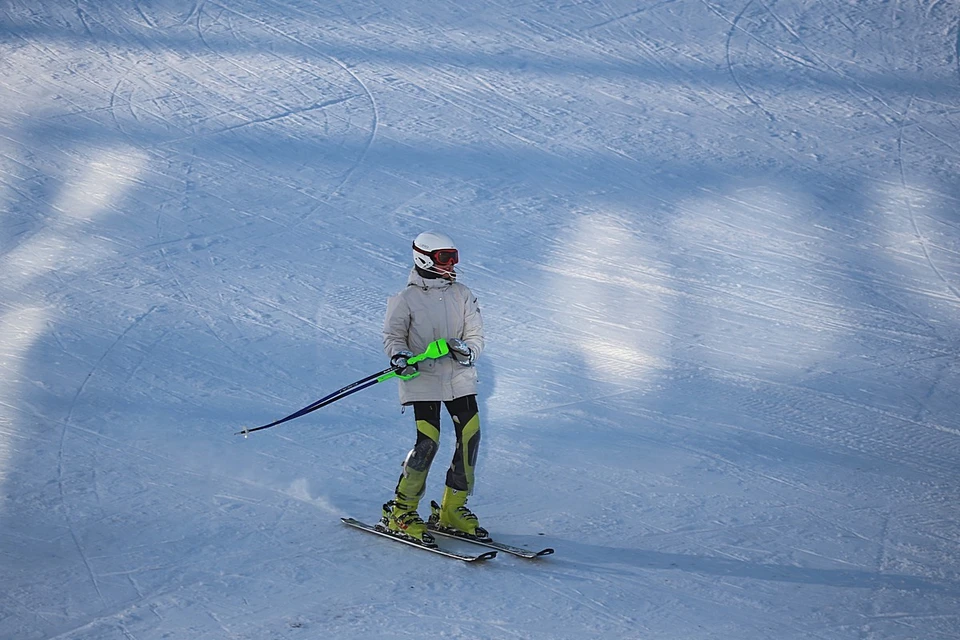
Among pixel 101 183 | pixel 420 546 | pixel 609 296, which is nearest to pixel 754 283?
pixel 609 296

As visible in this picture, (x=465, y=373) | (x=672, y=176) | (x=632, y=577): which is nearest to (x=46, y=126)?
(x=672, y=176)

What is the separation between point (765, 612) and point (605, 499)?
53.7 inches

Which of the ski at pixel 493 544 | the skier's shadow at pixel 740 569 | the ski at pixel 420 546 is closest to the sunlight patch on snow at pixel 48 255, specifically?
the ski at pixel 420 546

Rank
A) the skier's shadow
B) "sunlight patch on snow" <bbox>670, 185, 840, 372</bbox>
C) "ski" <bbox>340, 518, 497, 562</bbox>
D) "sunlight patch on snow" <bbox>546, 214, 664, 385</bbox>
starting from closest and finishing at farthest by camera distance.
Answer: the skier's shadow < "ski" <bbox>340, 518, 497, 562</bbox> < "sunlight patch on snow" <bbox>546, 214, 664, 385</bbox> < "sunlight patch on snow" <bbox>670, 185, 840, 372</bbox>

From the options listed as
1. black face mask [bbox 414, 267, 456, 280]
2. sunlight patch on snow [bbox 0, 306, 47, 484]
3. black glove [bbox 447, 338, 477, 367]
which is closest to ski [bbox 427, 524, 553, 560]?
black glove [bbox 447, 338, 477, 367]

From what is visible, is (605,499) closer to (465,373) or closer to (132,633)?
(465,373)

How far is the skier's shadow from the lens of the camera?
457 centimetres

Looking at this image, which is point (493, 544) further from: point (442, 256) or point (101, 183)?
point (101, 183)

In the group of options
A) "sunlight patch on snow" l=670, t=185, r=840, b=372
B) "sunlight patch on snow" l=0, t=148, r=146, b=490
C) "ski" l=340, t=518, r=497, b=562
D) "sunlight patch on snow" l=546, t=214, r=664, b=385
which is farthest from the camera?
"sunlight patch on snow" l=670, t=185, r=840, b=372

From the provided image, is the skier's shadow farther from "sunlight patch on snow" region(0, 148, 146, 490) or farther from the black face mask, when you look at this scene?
"sunlight patch on snow" region(0, 148, 146, 490)

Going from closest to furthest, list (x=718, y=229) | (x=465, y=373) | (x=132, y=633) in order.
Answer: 1. (x=132, y=633)
2. (x=465, y=373)
3. (x=718, y=229)

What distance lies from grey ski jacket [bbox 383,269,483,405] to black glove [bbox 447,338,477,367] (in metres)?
0.04

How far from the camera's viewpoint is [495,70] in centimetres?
1138

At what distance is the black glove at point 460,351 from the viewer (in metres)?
4.78
